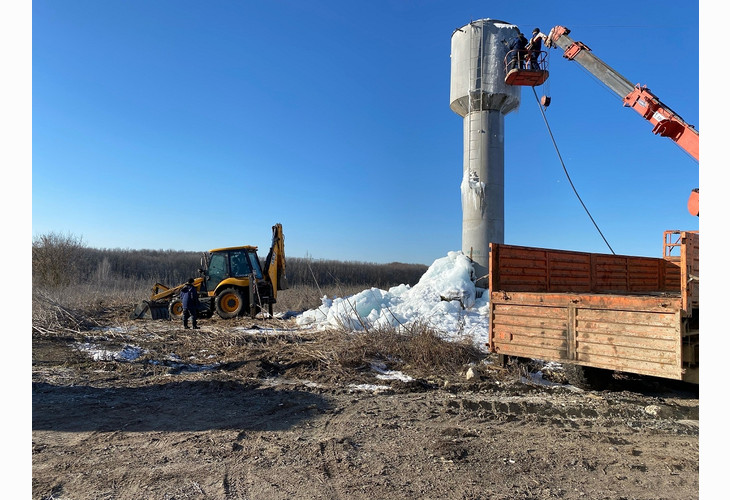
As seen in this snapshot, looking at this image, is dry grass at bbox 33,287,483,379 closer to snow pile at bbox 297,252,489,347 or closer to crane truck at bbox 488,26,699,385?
snow pile at bbox 297,252,489,347

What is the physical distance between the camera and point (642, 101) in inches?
503

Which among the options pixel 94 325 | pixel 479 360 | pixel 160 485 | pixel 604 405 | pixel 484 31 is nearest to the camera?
pixel 160 485

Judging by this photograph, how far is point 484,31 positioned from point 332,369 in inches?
533

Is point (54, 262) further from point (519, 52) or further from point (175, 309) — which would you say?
point (519, 52)

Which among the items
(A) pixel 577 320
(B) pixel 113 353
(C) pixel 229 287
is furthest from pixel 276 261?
(A) pixel 577 320

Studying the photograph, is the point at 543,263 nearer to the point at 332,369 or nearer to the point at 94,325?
the point at 332,369

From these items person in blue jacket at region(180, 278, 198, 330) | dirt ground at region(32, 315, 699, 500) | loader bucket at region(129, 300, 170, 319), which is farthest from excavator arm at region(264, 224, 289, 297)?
dirt ground at region(32, 315, 699, 500)

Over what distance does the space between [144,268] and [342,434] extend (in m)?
40.2

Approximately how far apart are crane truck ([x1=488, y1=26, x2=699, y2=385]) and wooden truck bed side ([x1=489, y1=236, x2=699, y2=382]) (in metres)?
0.01

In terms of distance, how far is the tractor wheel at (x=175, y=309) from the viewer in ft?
47.3

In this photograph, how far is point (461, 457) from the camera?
4203 millimetres

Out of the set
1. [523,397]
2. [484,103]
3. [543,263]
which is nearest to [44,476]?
[523,397]

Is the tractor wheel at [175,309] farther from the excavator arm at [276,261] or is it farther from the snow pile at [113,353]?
the snow pile at [113,353]

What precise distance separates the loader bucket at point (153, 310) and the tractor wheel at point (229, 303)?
2.08 m
